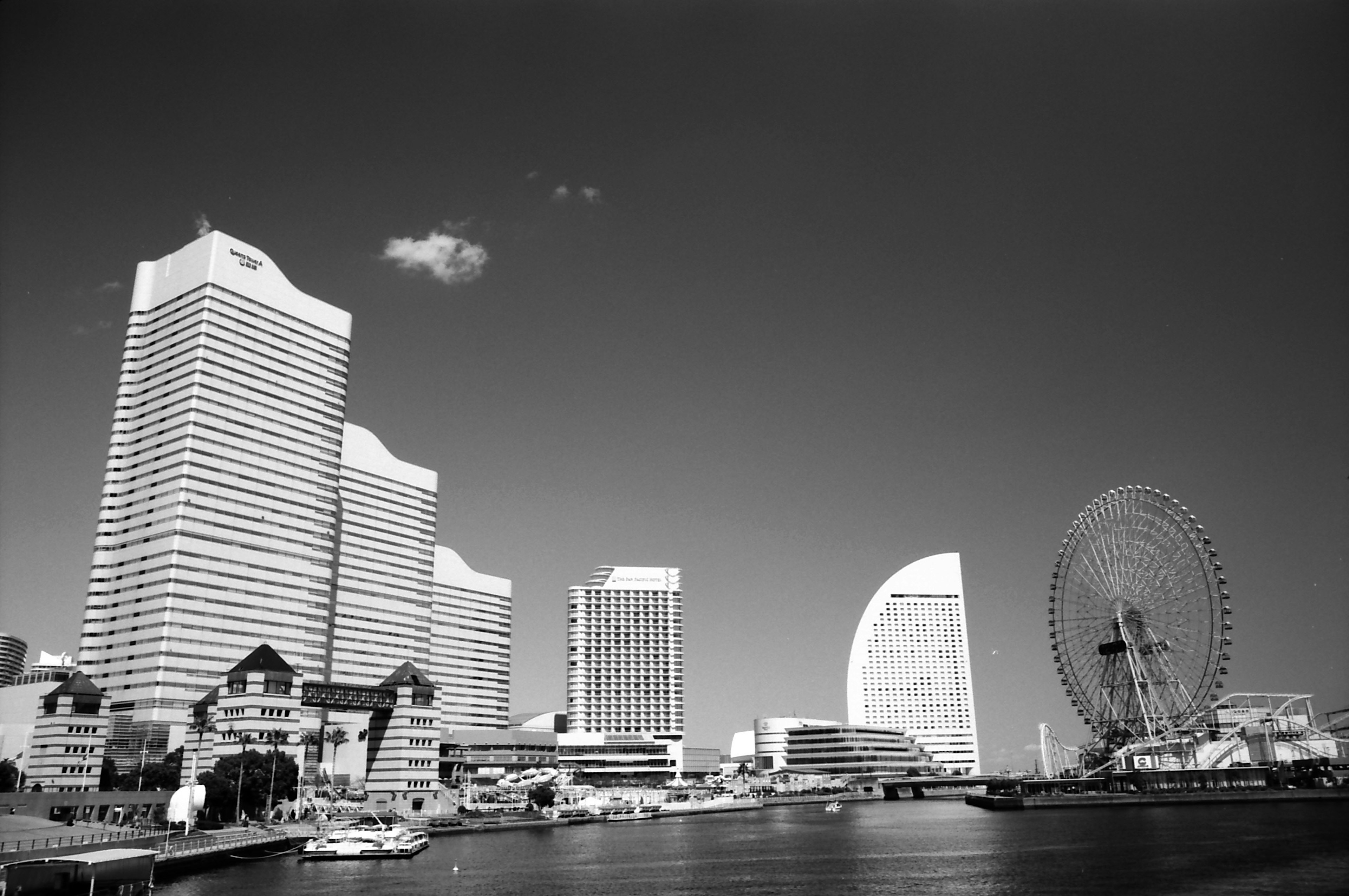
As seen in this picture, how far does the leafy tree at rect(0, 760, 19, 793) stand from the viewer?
5320 inches

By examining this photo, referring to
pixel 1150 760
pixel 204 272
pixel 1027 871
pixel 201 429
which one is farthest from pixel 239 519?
pixel 1150 760

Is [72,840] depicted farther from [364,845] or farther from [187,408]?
[187,408]

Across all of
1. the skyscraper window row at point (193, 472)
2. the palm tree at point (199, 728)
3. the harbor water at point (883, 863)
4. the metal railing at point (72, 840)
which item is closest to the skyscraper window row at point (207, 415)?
the skyscraper window row at point (193, 472)

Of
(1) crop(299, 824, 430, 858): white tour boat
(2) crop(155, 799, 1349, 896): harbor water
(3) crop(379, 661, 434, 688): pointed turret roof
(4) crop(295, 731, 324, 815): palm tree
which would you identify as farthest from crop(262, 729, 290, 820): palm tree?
(3) crop(379, 661, 434, 688): pointed turret roof

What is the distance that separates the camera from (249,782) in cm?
13325

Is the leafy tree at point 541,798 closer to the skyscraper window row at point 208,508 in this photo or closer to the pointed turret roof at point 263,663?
the pointed turret roof at point 263,663

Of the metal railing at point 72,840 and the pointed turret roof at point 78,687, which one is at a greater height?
the pointed turret roof at point 78,687

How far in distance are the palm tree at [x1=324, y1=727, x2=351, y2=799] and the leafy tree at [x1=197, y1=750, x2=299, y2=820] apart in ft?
65.8

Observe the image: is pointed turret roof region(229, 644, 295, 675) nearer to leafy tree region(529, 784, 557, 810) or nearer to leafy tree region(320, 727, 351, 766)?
leafy tree region(320, 727, 351, 766)

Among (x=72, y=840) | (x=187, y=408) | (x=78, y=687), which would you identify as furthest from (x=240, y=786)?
(x=187, y=408)

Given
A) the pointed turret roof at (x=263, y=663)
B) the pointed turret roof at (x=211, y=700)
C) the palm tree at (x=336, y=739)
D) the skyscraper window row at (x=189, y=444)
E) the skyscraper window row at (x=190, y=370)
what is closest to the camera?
the pointed turret roof at (x=263, y=663)

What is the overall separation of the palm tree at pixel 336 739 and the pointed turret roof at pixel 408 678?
1204 centimetres

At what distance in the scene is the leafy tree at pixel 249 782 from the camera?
422 feet

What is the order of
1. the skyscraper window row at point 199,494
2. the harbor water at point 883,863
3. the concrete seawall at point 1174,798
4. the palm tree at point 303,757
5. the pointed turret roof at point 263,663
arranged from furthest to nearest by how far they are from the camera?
the skyscraper window row at point 199,494, the concrete seawall at point 1174,798, the pointed turret roof at point 263,663, the palm tree at point 303,757, the harbor water at point 883,863
